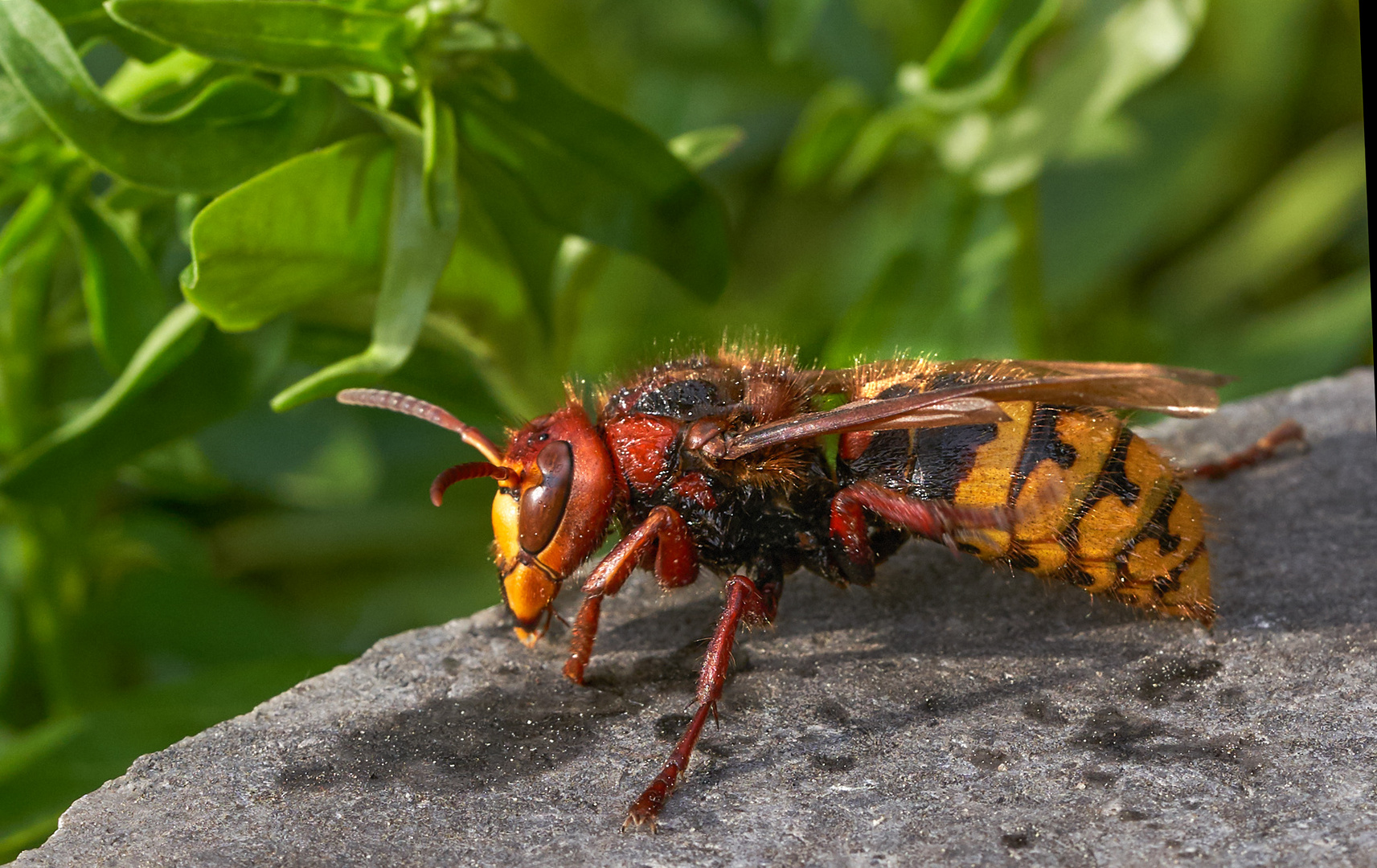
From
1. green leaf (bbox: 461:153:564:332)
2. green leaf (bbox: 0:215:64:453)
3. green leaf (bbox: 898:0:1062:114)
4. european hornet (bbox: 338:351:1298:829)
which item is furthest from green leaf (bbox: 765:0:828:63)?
green leaf (bbox: 0:215:64:453)

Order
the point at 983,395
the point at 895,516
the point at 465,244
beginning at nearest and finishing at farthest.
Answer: the point at 983,395 < the point at 895,516 < the point at 465,244

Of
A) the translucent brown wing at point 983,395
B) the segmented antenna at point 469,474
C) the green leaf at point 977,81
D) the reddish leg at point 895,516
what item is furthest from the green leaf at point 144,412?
the green leaf at point 977,81

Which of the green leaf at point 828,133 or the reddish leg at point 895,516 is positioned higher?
the green leaf at point 828,133

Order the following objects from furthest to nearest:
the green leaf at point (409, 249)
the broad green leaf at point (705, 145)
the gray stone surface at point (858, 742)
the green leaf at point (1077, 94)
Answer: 1. the green leaf at point (1077, 94)
2. the broad green leaf at point (705, 145)
3. the green leaf at point (409, 249)
4. the gray stone surface at point (858, 742)

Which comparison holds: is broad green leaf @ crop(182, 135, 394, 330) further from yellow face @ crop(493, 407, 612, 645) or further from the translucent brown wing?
the translucent brown wing

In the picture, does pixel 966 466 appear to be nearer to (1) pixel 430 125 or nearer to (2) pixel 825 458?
(2) pixel 825 458

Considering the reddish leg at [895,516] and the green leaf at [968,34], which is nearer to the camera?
the reddish leg at [895,516]

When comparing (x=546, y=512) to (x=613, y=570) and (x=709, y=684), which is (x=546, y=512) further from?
(x=709, y=684)

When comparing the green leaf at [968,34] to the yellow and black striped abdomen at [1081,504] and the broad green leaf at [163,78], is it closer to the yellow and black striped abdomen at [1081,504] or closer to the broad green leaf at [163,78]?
the yellow and black striped abdomen at [1081,504]

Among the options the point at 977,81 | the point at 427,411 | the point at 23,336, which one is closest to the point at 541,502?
the point at 427,411
